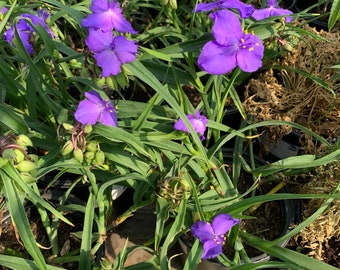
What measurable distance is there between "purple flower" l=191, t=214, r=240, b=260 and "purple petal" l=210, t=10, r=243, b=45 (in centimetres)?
40

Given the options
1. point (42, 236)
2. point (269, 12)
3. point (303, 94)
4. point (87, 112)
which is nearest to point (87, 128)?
point (87, 112)

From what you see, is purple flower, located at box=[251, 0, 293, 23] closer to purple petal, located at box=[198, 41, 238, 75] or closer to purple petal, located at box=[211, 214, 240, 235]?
purple petal, located at box=[198, 41, 238, 75]

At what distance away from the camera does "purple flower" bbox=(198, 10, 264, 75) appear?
98 cm

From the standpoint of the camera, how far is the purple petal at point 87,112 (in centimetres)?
95

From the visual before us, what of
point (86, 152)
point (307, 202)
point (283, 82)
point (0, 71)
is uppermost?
point (0, 71)

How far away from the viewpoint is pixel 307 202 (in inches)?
53.9

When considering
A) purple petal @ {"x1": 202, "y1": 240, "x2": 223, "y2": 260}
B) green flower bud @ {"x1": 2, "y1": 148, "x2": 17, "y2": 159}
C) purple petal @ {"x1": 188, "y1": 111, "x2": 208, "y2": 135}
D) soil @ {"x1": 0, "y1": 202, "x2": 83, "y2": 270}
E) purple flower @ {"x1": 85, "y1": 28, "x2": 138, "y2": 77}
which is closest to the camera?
green flower bud @ {"x1": 2, "y1": 148, "x2": 17, "y2": 159}

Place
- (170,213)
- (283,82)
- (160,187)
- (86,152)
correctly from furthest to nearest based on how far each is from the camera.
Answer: (283,82) < (170,213) < (160,187) < (86,152)

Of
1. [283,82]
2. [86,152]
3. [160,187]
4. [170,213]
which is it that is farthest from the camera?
[283,82]

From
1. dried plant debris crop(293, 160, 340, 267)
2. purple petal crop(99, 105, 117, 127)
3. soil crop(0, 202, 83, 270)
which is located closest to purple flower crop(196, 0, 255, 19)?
purple petal crop(99, 105, 117, 127)

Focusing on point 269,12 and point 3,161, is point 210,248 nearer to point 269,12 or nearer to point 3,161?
point 3,161

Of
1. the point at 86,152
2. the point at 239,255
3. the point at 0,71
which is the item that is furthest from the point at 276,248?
the point at 0,71

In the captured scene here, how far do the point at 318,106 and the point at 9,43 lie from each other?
94 centimetres

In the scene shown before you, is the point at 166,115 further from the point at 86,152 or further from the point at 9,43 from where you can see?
the point at 9,43
